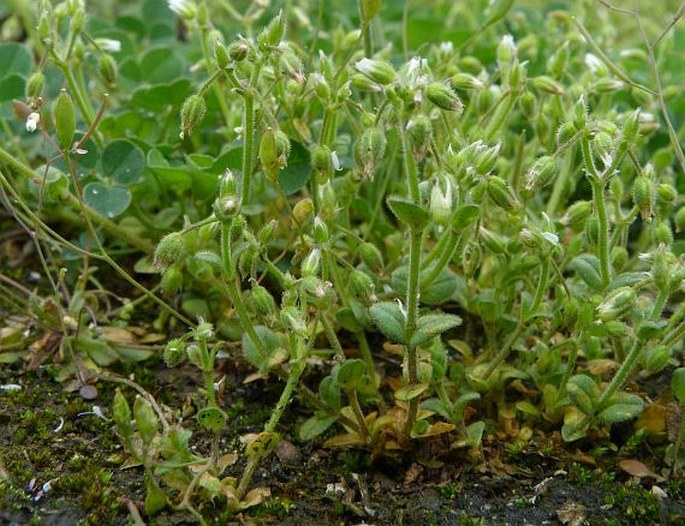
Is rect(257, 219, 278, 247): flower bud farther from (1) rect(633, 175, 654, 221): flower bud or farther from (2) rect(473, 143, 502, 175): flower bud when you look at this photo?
(1) rect(633, 175, 654, 221): flower bud

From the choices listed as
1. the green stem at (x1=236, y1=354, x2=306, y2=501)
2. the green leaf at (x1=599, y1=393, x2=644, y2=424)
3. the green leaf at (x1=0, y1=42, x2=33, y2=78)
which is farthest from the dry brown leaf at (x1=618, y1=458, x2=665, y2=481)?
the green leaf at (x1=0, y1=42, x2=33, y2=78)

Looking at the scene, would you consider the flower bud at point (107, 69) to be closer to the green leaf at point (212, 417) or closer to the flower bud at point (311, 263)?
the flower bud at point (311, 263)

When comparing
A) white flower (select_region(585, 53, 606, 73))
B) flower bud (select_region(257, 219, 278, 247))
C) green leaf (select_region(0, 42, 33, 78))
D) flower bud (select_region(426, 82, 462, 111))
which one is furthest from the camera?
green leaf (select_region(0, 42, 33, 78))

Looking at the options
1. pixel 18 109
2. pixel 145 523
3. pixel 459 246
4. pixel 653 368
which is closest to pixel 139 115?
pixel 18 109

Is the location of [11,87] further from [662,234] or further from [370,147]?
[662,234]

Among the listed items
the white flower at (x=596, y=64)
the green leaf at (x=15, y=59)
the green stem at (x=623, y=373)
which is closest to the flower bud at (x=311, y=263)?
the green stem at (x=623, y=373)

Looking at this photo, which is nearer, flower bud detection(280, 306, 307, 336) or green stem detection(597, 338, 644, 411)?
flower bud detection(280, 306, 307, 336)
